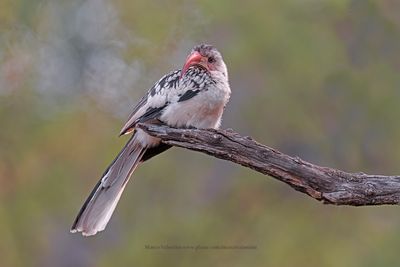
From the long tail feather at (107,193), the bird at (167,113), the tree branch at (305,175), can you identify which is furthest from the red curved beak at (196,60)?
the tree branch at (305,175)

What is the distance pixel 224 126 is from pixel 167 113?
239 cm

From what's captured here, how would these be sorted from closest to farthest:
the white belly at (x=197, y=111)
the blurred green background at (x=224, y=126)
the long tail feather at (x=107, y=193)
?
the white belly at (x=197, y=111)
the long tail feather at (x=107, y=193)
the blurred green background at (x=224, y=126)

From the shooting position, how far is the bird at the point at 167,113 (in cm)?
352

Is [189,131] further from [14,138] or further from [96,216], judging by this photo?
[14,138]

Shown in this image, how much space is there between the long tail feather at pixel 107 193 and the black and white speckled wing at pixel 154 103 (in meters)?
0.09

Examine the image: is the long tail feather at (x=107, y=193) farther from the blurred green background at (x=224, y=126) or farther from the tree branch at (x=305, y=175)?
the blurred green background at (x=224, y=126)

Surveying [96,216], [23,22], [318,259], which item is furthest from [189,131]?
[23,22]

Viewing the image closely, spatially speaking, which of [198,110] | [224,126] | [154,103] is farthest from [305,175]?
[224,126]

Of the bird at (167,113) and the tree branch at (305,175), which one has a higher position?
the bird at (167,113)

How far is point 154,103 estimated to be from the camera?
11.9 feet

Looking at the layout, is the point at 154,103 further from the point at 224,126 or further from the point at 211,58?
the point at 224,126

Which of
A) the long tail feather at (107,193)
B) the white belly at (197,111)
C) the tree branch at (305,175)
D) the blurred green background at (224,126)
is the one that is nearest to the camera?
the tree branch at (305,175)

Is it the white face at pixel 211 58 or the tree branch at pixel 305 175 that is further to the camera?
the white face at pixel 211 58

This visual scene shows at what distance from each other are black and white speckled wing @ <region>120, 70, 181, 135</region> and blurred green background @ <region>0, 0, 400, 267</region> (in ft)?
7.25
